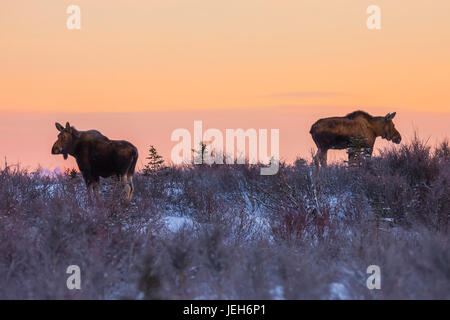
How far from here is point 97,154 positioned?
40.8 ft

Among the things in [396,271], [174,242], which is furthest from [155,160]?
[396,271]

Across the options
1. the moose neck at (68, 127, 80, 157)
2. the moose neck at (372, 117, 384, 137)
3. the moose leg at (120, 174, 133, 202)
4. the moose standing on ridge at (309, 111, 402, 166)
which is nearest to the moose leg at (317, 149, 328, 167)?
the moose standing on ridge at (309, 111, 402, 166)

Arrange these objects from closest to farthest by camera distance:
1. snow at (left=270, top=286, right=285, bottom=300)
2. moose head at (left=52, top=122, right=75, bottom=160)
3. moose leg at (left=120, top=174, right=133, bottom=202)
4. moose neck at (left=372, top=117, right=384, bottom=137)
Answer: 1. snow at (left=270, top=286, right=285, bottom=300)
2. moose leg at (left=120, top=174, right=133, bottom=202)
3. moose head at (left=52, top=122, right=75, bottom=160)
4. moose neck at (left=372, top=117, right=384, bottom=137)

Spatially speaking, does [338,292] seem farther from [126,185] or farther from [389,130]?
[389,130]

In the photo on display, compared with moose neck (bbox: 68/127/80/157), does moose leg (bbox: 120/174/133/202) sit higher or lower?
lower

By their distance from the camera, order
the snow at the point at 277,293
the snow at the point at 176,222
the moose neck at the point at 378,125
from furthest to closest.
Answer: the moose neck at the point at 378,125 → the snow at the point at 176,222 → the snow at the point at 277,293

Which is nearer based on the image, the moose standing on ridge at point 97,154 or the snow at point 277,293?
the snow at point 277,293

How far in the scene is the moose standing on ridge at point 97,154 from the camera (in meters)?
12.4

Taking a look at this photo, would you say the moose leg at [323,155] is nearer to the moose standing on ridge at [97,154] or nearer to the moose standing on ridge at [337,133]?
the moose standing on ridge at [337,133]

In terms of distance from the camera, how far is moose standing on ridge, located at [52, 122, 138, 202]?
12.4m

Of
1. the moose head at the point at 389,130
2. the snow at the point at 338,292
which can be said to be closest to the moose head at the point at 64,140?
the snow at the point at 338,292

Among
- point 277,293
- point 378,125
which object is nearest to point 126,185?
point 277,293

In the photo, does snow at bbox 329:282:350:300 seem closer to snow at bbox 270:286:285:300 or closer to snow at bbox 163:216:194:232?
snow at bbox 270:286:285:300
